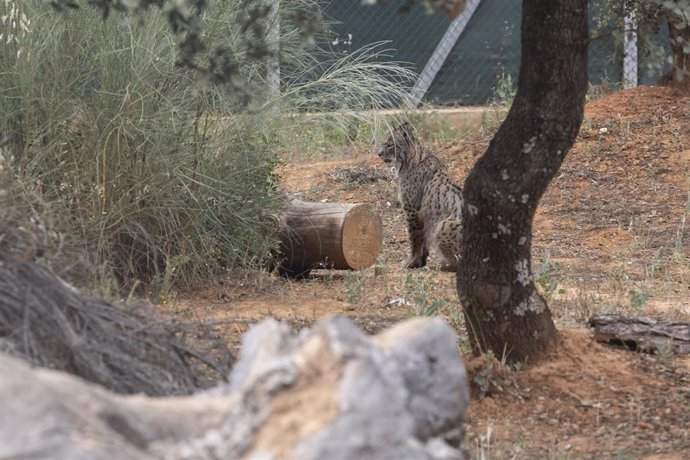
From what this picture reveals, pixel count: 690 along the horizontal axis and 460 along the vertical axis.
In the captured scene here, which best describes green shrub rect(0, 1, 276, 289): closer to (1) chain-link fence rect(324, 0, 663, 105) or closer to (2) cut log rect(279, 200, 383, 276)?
(2) cut log rect(279, 200, 383, 276)

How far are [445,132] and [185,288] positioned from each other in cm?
628

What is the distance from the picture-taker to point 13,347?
3.01 metres

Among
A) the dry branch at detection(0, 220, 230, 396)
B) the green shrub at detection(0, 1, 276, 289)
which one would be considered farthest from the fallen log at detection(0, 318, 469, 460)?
the green shrub at detection(0, 1, 276, 289)

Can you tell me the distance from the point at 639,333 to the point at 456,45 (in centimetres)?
885

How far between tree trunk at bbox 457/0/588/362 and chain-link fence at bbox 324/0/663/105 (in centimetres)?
868

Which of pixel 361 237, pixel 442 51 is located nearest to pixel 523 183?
pixel 361 237

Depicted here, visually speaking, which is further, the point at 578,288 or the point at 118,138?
the point at 578,288

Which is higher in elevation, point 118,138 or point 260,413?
point 118,138

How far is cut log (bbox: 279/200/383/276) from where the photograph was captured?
23.9 feet

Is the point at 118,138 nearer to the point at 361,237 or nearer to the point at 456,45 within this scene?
the point at 361,237

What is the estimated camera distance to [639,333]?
5.19 m

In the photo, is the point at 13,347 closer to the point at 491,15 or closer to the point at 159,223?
the point at 159,223

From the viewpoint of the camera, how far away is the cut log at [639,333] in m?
5.18

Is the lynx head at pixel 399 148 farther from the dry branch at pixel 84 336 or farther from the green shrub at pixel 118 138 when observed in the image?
the dry branch at pixel 84 336
